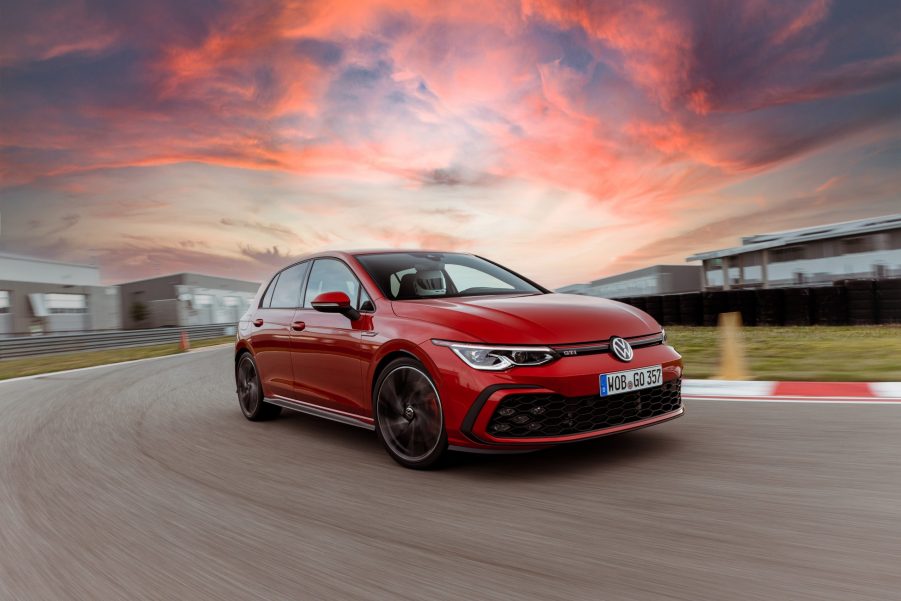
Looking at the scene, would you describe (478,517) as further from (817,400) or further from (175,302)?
(175,302)

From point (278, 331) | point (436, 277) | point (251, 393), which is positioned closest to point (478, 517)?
point (436, 277)

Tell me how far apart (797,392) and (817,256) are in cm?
2866

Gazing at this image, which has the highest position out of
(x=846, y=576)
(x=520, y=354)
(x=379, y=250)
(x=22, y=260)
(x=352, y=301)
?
(x=22, y=260)

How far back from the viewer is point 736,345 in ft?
26.5

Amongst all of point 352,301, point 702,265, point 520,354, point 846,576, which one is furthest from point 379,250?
point 702,265

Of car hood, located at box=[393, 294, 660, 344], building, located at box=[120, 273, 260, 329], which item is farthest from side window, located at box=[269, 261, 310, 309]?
building, located at box=[120, 273, 260, 329]

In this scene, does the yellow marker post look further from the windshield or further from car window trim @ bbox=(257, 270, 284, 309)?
car window trim @ bbox=(257, 270, 284, 309)

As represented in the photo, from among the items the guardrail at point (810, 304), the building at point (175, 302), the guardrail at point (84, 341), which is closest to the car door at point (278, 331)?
the guardrail at point (810, 304)

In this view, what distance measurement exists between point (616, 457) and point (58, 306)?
5400 cm

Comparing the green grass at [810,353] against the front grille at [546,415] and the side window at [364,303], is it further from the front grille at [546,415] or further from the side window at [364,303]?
the side window at [364,303]

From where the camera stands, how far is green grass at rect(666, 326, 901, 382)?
7879 millimetres

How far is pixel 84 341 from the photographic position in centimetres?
2806

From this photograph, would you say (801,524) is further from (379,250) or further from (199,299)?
(199,299)

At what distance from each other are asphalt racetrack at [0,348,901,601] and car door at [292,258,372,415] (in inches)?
16.1
